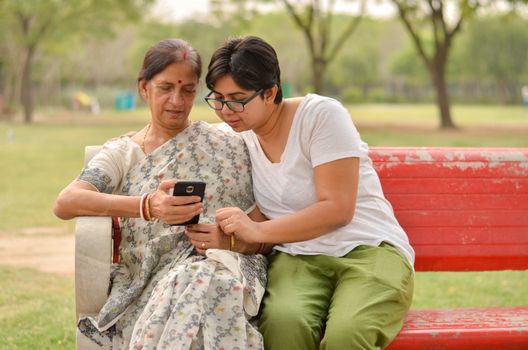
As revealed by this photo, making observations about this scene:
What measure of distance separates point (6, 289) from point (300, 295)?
146 inches

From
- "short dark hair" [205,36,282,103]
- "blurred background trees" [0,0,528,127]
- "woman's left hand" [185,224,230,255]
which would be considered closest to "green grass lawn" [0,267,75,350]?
"woman's left hand" [185,224,230,255]

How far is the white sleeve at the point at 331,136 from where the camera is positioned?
367 centimetres

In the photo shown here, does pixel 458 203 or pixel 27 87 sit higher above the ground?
pixel 458 203

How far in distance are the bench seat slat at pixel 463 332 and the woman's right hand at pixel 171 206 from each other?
93 centimetres

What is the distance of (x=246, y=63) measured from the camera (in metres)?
3.65

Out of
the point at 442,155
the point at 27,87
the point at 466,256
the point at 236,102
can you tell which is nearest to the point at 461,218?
the point at 466,256

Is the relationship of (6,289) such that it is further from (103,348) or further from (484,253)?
(484,253)

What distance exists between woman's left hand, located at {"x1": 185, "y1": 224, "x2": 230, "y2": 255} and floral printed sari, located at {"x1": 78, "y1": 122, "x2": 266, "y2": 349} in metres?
0.07

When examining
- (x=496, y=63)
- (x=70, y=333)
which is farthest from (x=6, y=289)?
(x=496, y=63)

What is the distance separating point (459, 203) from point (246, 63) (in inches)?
53.5

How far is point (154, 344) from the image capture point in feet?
10.6

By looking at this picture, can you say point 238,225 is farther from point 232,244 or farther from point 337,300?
point 337,300

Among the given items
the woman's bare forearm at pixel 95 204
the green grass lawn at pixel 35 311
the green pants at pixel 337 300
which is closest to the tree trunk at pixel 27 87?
the green grass lawn at pixel 35 311

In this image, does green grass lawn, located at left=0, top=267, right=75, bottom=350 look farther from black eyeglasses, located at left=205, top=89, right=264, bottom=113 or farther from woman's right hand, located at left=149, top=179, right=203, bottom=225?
black eyeglasses, located at left=205, top=89, right=264, bottom=113
